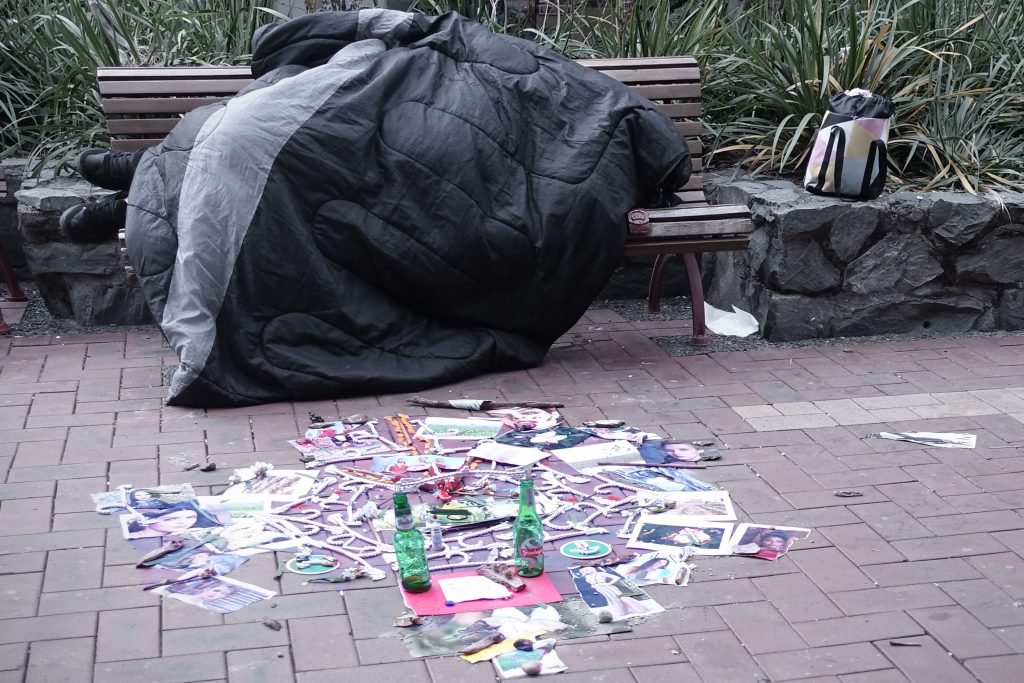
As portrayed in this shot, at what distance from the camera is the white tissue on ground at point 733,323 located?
5.63 m

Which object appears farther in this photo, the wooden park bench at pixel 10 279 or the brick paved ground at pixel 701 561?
the wooden park bench at pixel 10 279

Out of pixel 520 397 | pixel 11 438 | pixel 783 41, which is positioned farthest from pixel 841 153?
pixel 11 438

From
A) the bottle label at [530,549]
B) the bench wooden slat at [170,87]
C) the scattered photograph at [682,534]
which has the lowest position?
the scattered photograph at [682,534]

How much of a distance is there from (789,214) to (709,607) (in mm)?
2772

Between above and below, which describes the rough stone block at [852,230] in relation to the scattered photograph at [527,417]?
above

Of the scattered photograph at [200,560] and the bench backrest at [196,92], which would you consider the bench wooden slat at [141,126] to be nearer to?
the bench backrest at [196,92]

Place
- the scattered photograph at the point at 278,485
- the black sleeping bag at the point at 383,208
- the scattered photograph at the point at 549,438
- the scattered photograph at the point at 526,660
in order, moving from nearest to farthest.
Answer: the scattered photograph at the point at 526,660
the scattered photograph at the point at 278,485
the scattered photograph at the point at 549,438
the black sleeping bag at the point at 383,208

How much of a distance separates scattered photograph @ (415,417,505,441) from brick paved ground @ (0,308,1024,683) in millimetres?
272

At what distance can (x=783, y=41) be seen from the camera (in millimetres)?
6141

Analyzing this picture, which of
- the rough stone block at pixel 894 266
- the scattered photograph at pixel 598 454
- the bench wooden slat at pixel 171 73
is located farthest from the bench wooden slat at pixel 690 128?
the scattered photograph at pixel 598 454

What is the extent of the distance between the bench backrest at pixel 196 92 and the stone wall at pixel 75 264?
413mm

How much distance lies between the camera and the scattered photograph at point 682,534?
3.39 meters

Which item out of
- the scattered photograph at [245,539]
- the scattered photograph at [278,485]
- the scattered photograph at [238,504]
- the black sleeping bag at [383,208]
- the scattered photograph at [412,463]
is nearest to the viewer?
the scattered photograph at [245,539]

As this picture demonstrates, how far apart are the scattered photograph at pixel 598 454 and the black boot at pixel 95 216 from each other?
2473 millimetres
